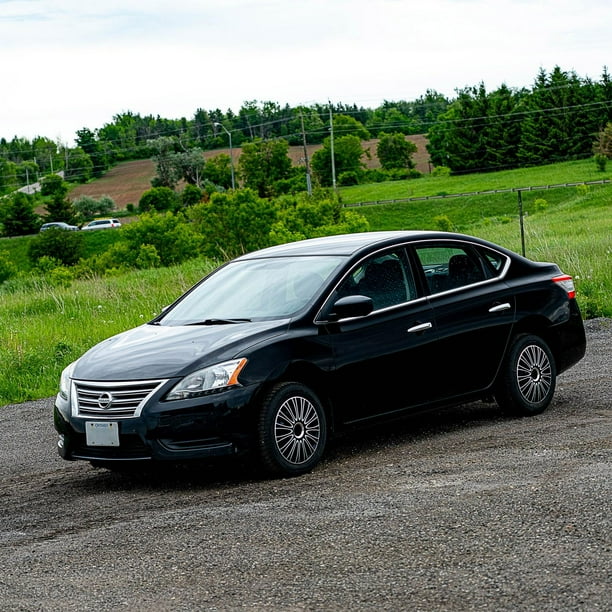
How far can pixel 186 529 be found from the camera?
566 centimetres

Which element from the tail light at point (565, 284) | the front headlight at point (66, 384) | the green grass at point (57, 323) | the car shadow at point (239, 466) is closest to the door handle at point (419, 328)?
the car shadow at point (239, 466)

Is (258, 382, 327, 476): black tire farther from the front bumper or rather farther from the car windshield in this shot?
the car windshield

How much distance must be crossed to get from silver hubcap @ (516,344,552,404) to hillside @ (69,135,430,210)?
117m

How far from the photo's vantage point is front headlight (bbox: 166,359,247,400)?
6.64m

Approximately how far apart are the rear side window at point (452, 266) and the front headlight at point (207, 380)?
206cm

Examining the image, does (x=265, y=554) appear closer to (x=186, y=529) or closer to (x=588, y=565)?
(x=186, y=529)

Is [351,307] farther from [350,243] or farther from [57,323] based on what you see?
[57,323]

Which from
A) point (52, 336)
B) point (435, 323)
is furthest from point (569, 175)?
point (435, 323)

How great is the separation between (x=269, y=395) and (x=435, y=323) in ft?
5.76

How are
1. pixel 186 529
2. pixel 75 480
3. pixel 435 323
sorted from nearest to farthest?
pixel 186 529 < pixel 75 480 < pixel 435 323

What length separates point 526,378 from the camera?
854cm

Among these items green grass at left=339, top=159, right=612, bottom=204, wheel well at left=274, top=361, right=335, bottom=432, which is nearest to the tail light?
wheel well at left=274, top=361, right=335, bottom=432

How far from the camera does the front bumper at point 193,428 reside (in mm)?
6609

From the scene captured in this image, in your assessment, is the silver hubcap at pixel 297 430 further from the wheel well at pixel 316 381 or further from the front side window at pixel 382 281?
the front side window at pixel 382 281
